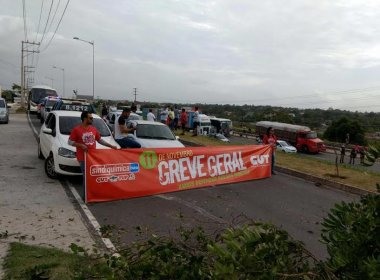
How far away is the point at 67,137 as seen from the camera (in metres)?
11.3

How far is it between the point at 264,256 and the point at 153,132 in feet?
42.1

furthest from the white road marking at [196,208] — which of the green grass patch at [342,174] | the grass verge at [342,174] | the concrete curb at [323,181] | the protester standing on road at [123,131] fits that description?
the green grass patch at [342,174]

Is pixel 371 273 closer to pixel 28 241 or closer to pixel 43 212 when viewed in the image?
pixel 28 241

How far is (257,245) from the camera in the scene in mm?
1948

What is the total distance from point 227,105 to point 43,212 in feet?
440

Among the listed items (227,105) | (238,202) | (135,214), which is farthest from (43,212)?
(227,105)

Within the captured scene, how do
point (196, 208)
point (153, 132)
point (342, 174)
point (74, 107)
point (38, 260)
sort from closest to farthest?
point (38, 260) < point (196, 208) < point (342, 174) < point (153, 132) < point (74, 107)

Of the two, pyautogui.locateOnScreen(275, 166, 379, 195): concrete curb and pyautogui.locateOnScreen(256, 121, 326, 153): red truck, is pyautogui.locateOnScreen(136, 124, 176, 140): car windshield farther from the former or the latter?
pyautogui.locateOnScreen(256, 121, 326, 153): red truck

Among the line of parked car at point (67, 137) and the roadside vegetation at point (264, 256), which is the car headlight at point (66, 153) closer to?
the line of parked car at point (67, 137)

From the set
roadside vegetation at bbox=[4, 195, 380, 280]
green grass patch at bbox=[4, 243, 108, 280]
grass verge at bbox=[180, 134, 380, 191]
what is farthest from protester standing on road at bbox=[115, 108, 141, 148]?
roadside vegetation at bbox=[4, 195, 380, 280]

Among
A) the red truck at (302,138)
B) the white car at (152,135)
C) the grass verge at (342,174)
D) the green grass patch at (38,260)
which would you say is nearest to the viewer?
the green grass patch at (38,260)

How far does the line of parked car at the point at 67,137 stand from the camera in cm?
1036

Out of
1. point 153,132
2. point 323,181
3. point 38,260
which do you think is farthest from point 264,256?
point 153,132

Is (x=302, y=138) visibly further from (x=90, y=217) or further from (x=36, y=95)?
(x=90, y=217)
